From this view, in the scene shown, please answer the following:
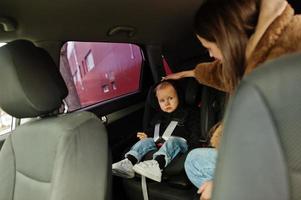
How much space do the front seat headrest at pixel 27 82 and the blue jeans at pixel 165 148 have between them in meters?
0.91

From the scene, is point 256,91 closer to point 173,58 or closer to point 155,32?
point 155,32

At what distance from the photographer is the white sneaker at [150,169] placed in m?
2.06

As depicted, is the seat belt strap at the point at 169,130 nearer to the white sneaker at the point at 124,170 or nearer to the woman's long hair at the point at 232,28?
the white sneaker at the point at 124,170

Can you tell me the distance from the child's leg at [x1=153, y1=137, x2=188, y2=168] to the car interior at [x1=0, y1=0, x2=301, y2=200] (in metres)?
0.11

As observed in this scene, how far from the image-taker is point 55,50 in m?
2.04

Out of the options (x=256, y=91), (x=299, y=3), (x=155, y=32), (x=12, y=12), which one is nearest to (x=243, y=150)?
(x=256, y=91)

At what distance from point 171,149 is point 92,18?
36.9 inches

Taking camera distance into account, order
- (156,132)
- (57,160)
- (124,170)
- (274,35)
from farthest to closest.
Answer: (156,132), (124,170), (57,160), (274,35)

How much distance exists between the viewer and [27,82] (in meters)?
1.43

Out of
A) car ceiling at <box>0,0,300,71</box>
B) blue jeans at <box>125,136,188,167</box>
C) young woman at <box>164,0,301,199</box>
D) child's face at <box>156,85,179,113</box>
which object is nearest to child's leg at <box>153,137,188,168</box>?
blue jeans at <box>125,136,188,167</box>

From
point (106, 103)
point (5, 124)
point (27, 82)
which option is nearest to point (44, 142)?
point (27, 82)

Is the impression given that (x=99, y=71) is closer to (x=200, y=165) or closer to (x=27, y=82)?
(x=200, y=165)

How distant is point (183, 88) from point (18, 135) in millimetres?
1226

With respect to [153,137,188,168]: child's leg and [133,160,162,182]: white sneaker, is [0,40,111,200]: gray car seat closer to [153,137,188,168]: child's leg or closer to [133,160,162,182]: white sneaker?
[133,160,162,182]: white sneaker
